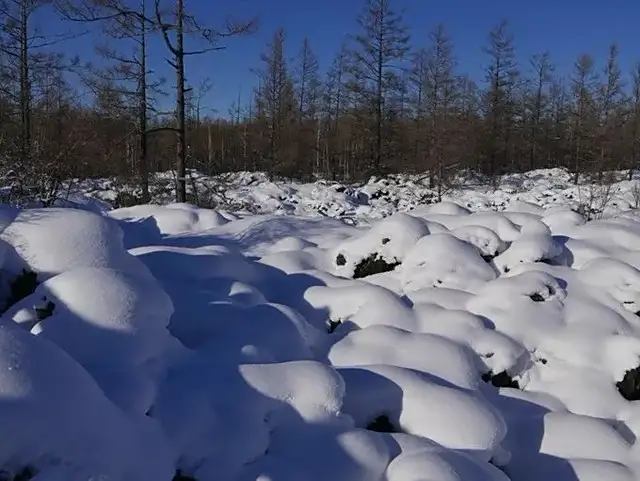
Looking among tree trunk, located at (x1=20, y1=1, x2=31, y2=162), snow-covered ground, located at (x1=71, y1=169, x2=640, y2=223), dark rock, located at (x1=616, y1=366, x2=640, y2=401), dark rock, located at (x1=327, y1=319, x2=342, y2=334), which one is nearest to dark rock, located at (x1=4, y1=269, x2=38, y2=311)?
dark rock, located at (x1=327, y1=319, x2=342, y2=334)

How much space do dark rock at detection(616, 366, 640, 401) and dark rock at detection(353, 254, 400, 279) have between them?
1.99 metres

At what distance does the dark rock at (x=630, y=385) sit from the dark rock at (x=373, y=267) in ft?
6.52

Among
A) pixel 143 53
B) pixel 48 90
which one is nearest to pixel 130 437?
pixel 143 53

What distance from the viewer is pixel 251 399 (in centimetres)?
282

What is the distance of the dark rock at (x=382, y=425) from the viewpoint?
10.3ft

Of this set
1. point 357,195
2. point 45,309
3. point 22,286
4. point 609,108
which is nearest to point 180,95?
point 22,286

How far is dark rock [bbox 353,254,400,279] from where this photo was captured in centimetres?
522

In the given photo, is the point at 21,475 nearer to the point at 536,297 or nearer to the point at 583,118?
the point at 536,297

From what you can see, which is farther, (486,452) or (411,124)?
(411,124)

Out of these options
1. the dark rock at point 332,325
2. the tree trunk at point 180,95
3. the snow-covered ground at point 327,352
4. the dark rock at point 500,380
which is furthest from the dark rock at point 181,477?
the tree trunk at point 180,95

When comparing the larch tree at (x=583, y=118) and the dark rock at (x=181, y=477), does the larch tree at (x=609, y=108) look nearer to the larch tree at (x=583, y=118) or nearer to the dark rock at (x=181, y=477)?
the larch tree at (x=583, y=118)

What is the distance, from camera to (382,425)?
314 centimetres

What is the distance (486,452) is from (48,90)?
58.5 feet

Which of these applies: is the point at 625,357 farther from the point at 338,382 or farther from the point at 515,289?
the point at 338,382
